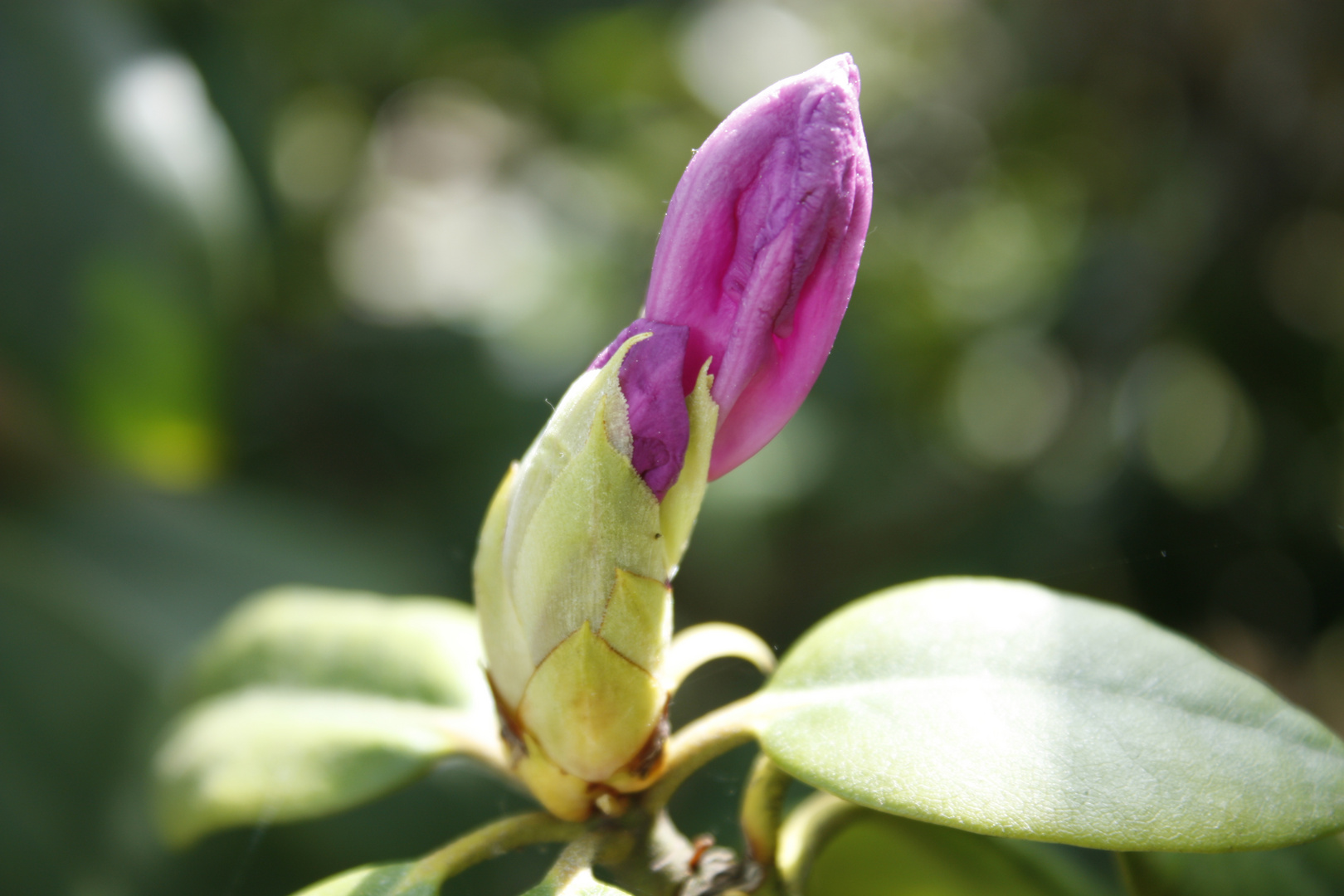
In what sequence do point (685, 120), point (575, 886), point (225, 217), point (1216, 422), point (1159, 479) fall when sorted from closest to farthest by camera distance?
point (575, 886) → point (225, 217) → point (1159, 479) → point (1216, 422) → point (685, 120)

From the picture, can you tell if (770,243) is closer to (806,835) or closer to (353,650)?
(806,835)

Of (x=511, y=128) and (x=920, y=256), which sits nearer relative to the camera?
(x=920, y=256)

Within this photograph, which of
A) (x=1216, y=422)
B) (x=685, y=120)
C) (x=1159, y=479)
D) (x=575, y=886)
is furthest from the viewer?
(x=685, y=120)

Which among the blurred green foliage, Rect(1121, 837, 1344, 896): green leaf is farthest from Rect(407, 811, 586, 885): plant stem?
the blurred green foliage

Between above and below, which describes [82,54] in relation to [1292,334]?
above

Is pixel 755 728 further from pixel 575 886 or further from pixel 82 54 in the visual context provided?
pixel 82 54

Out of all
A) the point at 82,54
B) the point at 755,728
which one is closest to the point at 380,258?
the point at 82,54

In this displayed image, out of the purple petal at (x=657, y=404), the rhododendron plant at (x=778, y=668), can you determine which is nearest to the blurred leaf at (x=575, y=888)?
the rhododendron plant at (x=778, y=668)

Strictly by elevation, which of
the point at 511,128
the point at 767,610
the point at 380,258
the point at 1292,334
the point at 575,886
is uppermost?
the point at 511,128
